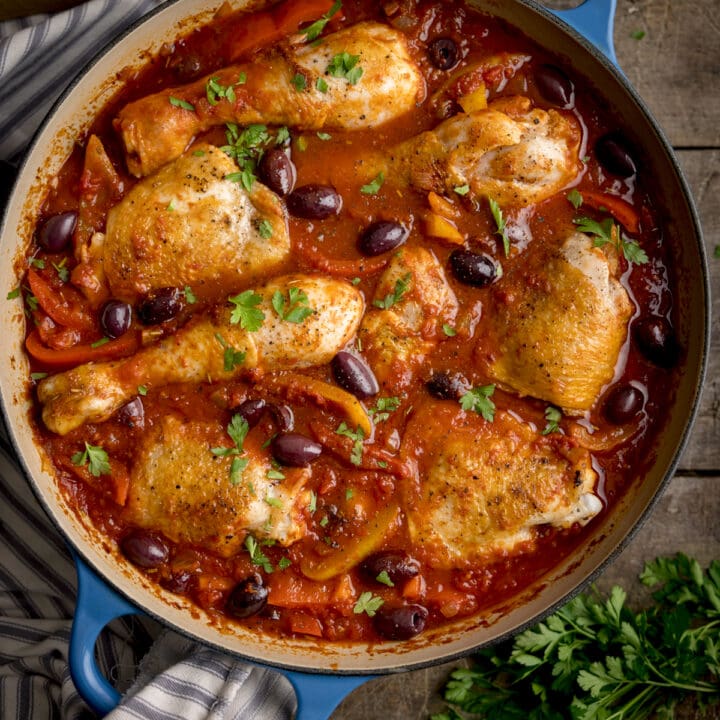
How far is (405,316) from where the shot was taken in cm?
378

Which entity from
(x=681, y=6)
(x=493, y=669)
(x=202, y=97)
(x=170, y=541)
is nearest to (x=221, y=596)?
(x=170, y=541)

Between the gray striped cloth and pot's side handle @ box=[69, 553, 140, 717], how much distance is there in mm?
135

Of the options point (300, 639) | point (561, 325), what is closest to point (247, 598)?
point (300, 639)

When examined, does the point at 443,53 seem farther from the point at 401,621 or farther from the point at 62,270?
the point at 401,621

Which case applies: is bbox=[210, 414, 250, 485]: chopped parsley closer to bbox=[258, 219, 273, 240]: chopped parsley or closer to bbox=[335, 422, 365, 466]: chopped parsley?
bbox=[335, 422, 365, 466]: chopped parsley

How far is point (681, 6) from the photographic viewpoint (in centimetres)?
430

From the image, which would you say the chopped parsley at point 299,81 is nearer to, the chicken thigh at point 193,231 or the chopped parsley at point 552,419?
the chicken thigh at point 193,231

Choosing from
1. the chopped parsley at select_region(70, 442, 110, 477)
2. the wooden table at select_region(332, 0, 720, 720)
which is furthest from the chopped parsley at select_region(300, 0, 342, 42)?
the chopped parsley at select_region(70, 442, 110, 477)

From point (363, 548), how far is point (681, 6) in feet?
9.94

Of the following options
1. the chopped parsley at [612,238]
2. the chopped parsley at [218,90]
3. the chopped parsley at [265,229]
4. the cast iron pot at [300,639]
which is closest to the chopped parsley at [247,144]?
the chopped parsley at [218,90]

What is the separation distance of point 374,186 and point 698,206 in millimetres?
1713

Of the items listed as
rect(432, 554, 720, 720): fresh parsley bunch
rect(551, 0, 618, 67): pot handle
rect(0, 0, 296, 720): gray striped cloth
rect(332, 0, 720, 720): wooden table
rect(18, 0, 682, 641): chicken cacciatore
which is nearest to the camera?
rect(551, 0, 618, 67): pot handle

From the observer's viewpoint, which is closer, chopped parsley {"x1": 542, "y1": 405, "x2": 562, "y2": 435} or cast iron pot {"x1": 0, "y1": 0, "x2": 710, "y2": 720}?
cast iron pot {"x1": 0, "y1": 0, "x2": 710, "y2": 720}

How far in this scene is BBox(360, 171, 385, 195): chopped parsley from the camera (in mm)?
3789
